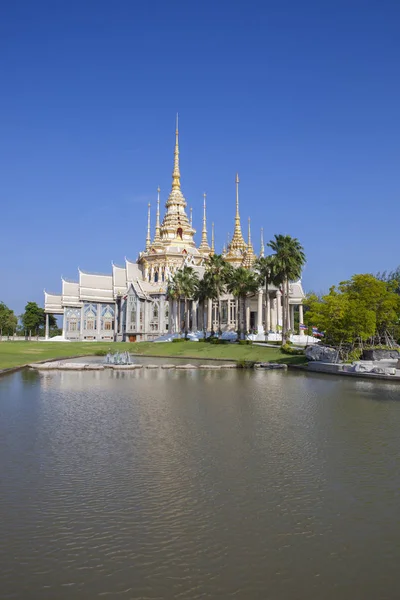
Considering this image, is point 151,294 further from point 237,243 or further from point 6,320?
point 6,320

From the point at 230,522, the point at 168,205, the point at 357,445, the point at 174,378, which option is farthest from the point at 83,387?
the point at 168,205

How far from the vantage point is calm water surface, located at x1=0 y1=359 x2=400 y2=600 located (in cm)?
779

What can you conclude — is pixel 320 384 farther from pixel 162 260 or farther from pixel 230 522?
pixel 162 260

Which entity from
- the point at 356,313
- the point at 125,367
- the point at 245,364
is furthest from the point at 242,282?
the point at 125,367

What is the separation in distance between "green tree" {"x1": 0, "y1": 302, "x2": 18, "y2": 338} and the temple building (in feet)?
46.3

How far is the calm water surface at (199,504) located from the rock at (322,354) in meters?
24.5

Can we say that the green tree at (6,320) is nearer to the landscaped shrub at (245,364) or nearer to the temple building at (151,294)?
the temple building at (151,294)

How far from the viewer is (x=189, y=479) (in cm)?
1259

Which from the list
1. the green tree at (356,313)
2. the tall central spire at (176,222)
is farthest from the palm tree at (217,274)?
the tall central spire at (176,222)

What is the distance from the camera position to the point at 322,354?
48031mm

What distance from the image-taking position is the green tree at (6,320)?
4723 inches

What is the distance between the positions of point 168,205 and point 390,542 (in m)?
113

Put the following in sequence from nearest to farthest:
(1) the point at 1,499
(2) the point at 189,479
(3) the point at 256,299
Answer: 1. (1) the point at 1,499
2. (2) the point at 189,479
3. (3) the point at 256,299

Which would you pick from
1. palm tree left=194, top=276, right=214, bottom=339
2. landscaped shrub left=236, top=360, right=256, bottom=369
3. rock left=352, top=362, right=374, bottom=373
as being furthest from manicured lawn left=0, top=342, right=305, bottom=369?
rock left=352, top=362, right=374, bottom=373
